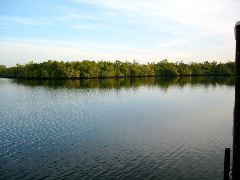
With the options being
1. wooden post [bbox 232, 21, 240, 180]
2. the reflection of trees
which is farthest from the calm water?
the reflection of trees

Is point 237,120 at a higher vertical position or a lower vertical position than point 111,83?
higher

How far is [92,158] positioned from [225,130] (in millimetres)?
19692

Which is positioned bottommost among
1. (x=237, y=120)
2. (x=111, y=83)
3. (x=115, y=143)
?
(x=115, y=143)

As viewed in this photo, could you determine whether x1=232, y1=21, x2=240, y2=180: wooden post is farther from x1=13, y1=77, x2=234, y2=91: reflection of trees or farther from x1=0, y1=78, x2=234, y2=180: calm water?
x1=13, y1=77, x2=234, y2=91: reflection of trees

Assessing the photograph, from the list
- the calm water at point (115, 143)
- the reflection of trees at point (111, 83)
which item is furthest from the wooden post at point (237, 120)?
the reflection of trees at point (111, 83)

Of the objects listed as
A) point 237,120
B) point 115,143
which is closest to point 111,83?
point 115,143

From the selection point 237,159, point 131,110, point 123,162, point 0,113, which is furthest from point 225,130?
point 0,113

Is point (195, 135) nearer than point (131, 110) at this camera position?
Yes

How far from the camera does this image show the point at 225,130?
39375mm

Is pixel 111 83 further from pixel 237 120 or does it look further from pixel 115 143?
pixel 237 120

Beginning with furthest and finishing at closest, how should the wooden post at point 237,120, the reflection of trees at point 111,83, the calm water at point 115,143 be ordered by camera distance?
the reflection of trees at point 111,83 < the calm water at point 115,143 < the wooden post at point 237,120

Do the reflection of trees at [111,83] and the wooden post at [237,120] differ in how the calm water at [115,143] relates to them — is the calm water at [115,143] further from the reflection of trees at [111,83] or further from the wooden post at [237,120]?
the reflection of trees at [111,83]

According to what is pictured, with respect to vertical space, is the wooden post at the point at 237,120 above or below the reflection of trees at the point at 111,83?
above

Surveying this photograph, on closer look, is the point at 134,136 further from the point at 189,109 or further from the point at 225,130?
the point at 189,109
